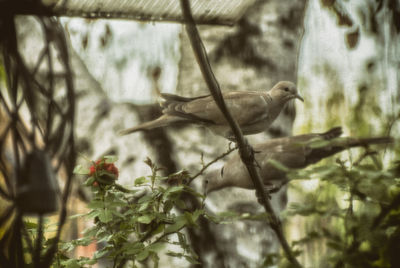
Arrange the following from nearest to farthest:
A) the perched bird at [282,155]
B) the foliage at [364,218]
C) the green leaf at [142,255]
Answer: the foliage at [364,218] → the green leaf at [142,255] → the perched bird at [282,155]

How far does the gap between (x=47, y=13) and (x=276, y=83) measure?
520mm

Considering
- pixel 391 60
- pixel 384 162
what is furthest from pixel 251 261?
pixel 391 60

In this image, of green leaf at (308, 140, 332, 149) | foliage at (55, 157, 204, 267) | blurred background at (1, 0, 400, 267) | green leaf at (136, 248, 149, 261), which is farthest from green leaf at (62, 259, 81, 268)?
green leaf at (308, 140, 332, 149)

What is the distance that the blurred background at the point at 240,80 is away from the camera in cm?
91

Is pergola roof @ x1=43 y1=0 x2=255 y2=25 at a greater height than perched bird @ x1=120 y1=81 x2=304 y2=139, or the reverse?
pergola roof @ x1=43 y1=0 x2=255 y2=25

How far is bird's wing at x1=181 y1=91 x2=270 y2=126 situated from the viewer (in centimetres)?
89

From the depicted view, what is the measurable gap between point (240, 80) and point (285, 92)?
152 mm

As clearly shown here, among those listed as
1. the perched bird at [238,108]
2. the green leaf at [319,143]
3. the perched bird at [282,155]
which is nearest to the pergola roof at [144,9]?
the perched bird at [238,108]

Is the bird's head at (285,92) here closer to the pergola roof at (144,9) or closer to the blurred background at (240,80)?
the blurred background at (240,80)

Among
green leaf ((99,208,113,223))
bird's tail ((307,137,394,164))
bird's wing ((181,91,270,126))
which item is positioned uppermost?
bird's wing ((181,91,270,126))

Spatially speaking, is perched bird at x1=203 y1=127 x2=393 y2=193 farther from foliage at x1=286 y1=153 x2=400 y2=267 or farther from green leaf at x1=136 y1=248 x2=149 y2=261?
green leaf at x1=136 y1=248 x2=149 y2=261

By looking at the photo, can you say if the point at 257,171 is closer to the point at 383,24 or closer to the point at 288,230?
the point at 288,230

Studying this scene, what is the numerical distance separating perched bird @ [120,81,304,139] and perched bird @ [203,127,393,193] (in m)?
0.04

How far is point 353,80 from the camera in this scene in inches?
36.0
